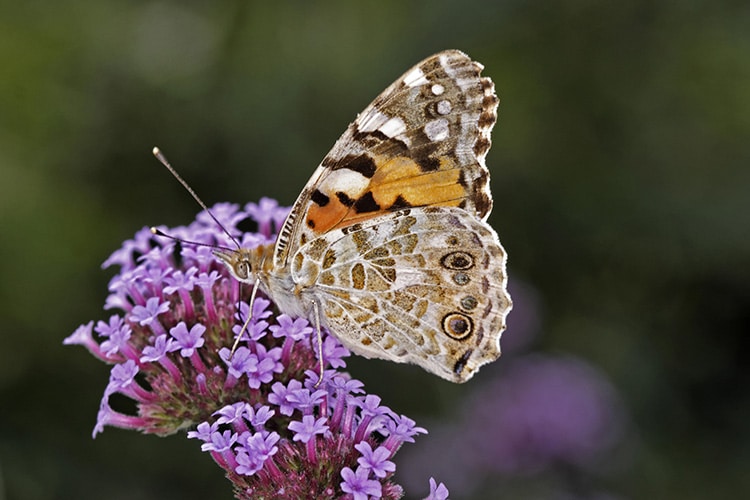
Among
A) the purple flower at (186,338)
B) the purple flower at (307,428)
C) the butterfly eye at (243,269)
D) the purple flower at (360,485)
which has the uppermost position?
the butterfly eye at (243,269)

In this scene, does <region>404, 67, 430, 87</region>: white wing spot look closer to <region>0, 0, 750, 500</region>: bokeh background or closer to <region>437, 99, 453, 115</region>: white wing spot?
<region>437, 99, 453, 115</region>: white wing spot

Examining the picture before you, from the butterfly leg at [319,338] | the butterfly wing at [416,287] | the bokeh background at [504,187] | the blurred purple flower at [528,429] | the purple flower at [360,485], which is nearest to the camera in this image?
the purple flower at [360,485]

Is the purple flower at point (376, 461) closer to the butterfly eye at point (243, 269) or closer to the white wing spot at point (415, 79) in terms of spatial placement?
the butterfly eye at point (243, 269)

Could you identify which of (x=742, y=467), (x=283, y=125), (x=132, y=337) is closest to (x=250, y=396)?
A: (x=132, y=337)

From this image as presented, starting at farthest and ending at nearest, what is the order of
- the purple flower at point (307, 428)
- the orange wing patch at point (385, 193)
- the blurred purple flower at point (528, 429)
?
the blurred purple flower at point (528, 429) → the orange wing patch at point (385, 193) → the purple flower at point (307, 428)

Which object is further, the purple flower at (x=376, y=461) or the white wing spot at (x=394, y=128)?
the white wing spot at (x=394, y=128)

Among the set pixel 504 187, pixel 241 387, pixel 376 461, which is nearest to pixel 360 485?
pixel 376 461

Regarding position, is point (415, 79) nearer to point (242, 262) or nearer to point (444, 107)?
point (444, 107)

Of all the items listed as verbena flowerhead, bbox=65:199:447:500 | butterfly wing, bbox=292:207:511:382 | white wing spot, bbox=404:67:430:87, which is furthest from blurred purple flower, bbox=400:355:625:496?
white wing spot, bbox=404:67:430:87

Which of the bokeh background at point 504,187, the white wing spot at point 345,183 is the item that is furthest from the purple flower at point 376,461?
the bokeh background at point 504,187
